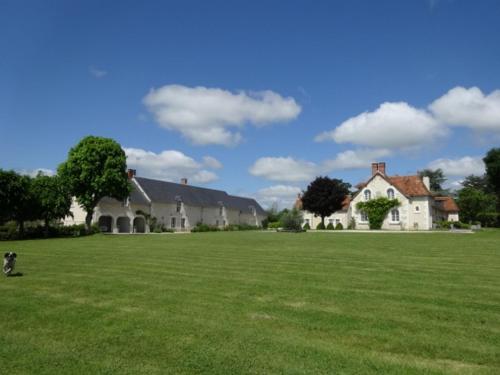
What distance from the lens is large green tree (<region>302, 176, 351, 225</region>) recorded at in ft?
177

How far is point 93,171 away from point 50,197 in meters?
5.26

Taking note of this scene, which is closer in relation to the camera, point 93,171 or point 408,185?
point 93,171

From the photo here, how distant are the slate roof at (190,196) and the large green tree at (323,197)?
18.2m

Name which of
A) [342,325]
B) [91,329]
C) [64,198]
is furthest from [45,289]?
[64,198]

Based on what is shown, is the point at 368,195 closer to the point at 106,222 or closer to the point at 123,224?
the point at 123,224

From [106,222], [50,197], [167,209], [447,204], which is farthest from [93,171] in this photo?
[447,204]

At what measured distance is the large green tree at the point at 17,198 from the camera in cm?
3247

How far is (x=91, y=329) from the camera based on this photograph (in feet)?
20.0

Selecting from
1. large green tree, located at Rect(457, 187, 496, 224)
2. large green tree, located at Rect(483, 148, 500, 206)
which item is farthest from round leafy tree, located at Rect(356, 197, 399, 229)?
large green tree, located at Rect(457, 187, 496, 224)

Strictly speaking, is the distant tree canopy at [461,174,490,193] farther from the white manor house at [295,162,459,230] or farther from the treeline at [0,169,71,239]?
the treeline at [0,169,71,239]

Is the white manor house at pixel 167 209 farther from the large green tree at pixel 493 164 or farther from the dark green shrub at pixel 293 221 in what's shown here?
the large green tree at pixel 493 164

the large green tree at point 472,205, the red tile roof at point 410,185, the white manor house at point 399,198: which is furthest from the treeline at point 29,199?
the large green tree at point 472,205

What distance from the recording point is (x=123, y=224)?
171 ft

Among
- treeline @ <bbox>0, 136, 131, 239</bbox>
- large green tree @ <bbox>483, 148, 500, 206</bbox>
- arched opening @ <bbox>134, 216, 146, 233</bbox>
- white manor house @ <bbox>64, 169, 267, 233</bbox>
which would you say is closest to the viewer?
treeline @ <bbox>0, 136, 131, 239</bbox>
